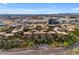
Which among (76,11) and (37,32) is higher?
(76,11)

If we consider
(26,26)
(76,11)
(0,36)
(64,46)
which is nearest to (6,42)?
(0,36)

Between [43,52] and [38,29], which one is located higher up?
[38,29]

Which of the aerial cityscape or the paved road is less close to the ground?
the aerial cityscape

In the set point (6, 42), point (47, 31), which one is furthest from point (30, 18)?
point (6, 42)

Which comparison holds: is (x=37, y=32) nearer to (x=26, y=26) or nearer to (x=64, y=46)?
(x=26, y=26)

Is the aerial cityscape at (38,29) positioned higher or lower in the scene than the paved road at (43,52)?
higher
